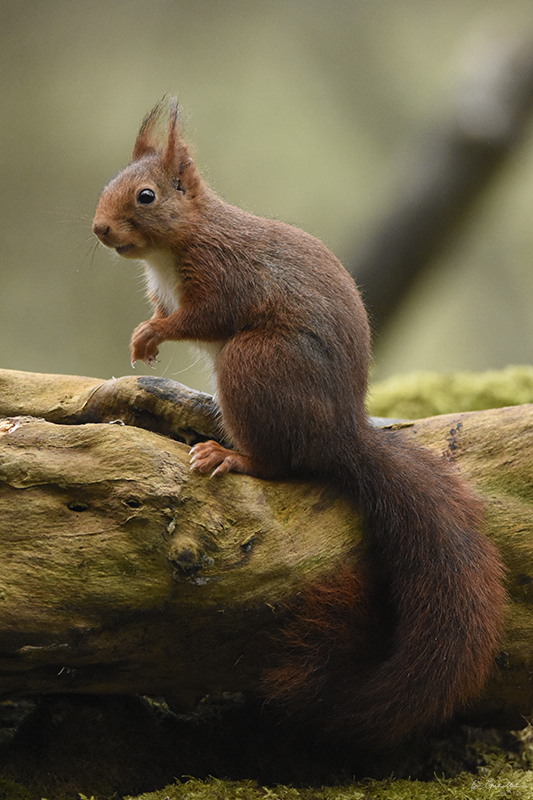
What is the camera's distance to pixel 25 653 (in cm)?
146

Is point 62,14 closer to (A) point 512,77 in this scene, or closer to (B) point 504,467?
(A) point 512,77

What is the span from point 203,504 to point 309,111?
5.00m

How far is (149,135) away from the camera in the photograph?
7.38 feet

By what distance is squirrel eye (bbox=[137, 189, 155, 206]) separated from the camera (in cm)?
204

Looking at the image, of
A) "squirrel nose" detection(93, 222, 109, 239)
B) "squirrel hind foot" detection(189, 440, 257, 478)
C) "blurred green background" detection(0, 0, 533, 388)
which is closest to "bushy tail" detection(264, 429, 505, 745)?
"squirrel hind foot" detection(189, 440, 257, 478)

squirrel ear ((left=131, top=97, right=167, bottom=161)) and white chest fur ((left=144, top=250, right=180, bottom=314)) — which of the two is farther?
squirrel ear ((left=131, top=97, right=167, bottom=161))

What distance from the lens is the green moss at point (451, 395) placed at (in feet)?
11.9

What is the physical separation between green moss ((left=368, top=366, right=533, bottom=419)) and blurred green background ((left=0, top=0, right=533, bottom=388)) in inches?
56.3

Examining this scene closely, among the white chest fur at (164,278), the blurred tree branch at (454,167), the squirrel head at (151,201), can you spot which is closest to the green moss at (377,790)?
the white chest fur at (164,278)

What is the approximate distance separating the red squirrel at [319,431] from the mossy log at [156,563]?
0.27 feet

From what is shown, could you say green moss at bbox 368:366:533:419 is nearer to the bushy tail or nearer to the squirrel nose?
the bushy tail

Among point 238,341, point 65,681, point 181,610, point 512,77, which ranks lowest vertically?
point 65,681

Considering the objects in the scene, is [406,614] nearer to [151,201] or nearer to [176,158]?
[151,201]

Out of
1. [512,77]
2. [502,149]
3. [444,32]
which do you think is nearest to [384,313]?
[502,149]
